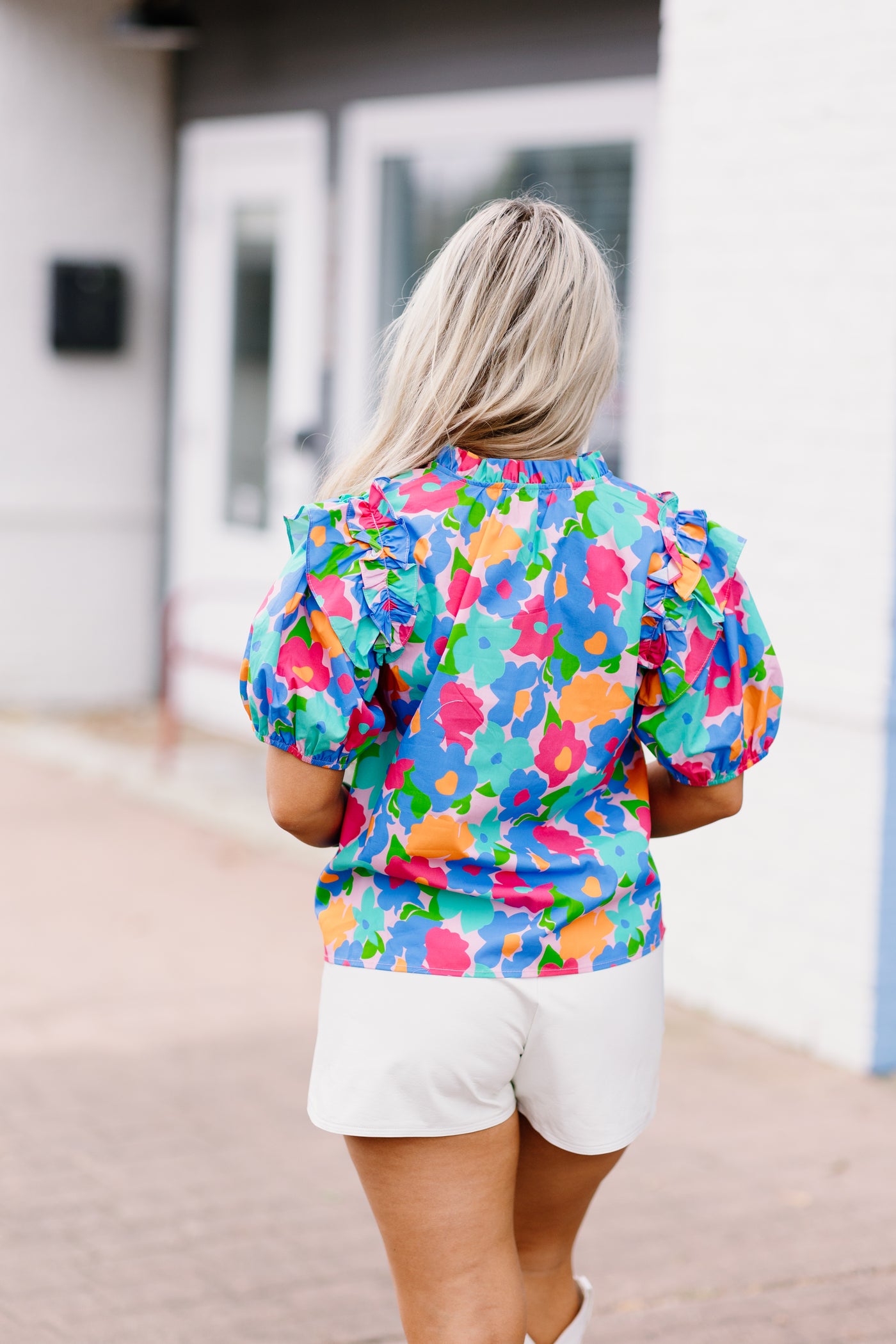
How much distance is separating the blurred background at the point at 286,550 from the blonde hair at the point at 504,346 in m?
0.27

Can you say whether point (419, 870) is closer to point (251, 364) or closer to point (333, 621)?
point (333, 621)

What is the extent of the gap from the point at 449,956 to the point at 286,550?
6.24 metres

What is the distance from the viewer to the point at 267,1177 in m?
3.92

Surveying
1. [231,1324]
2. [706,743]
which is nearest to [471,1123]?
[706,743]

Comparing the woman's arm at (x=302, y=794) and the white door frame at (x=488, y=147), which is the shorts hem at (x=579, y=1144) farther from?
the white door frame at (x=488, y=147)

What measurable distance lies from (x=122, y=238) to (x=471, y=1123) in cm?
797

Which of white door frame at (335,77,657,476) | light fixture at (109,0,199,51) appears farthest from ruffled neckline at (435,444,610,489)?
light fixture at (109,0,199,51)

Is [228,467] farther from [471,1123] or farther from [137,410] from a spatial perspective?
[471,1123]

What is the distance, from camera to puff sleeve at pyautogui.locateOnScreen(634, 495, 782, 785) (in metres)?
2.04

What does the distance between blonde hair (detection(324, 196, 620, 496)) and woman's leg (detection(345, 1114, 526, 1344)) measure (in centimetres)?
78

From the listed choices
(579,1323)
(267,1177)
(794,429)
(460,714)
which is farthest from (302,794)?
(794,429)

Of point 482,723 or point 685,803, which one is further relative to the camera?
point 685,803

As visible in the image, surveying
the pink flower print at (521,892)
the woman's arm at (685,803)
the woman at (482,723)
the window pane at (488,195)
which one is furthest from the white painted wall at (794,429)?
the pink flower print at (521,892)

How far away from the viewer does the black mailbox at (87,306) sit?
8.98 m
